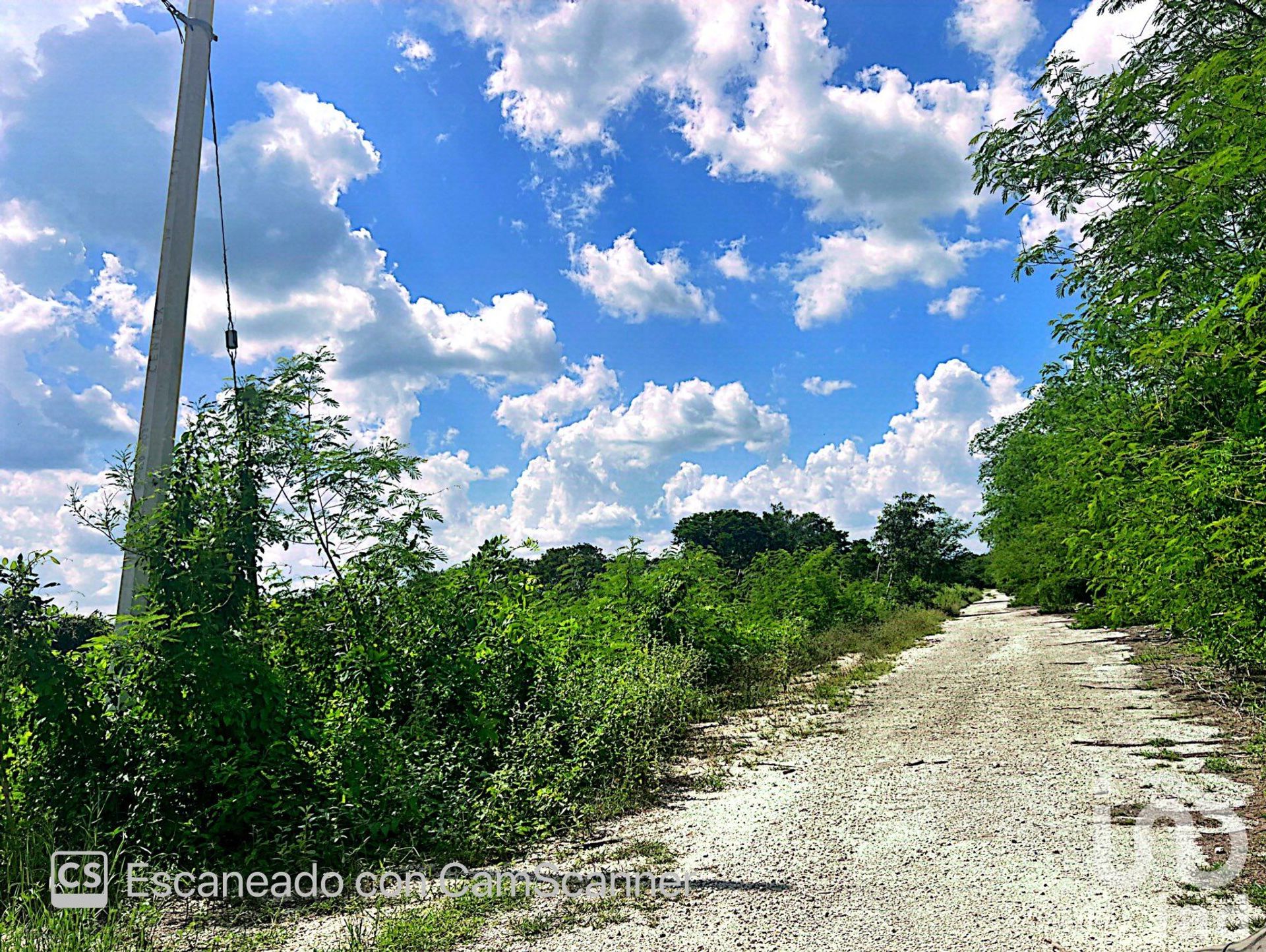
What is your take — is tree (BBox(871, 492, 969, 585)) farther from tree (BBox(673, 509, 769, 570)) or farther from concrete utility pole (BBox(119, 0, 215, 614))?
concrete utility pole (BBox(119, 0, 215, 614))

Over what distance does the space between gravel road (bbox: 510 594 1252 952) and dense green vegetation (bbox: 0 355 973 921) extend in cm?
132

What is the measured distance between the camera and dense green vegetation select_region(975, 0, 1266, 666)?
641 centimetres

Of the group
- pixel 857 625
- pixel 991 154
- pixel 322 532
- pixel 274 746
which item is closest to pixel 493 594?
pixel 322 532

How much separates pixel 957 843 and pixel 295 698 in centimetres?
465

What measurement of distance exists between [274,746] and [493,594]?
8.58ft

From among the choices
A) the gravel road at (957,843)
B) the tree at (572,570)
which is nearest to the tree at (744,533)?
the tree at (572,570)

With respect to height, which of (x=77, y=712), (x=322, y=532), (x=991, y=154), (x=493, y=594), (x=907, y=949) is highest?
(x=991, y=154)

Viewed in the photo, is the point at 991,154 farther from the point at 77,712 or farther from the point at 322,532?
the point at 77,712

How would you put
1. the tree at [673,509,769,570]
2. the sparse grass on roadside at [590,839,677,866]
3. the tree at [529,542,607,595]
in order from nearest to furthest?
1. the sparse grass on roadside at [590,839,677,866]
2. the tree at [529,542,607,595]
3. the tree at [673,509,769,570]

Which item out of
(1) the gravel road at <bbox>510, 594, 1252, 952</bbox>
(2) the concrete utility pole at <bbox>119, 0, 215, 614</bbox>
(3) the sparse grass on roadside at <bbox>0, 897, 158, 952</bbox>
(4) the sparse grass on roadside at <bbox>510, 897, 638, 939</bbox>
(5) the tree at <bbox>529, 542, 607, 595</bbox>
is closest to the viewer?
(3) the sparse grass on roadside at <bbox>0, 897, 158, 952</bbox>

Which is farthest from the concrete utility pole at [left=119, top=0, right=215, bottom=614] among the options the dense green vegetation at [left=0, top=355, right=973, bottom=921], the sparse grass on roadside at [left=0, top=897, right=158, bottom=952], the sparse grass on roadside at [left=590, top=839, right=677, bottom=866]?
the sparse grass on roadside at [left=590, top=839, right=677, bottom=866]

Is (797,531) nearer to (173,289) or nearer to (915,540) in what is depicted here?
(915,540)

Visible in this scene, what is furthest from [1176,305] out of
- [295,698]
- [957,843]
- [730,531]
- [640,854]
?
[730,531]

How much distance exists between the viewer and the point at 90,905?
14.3 feet
